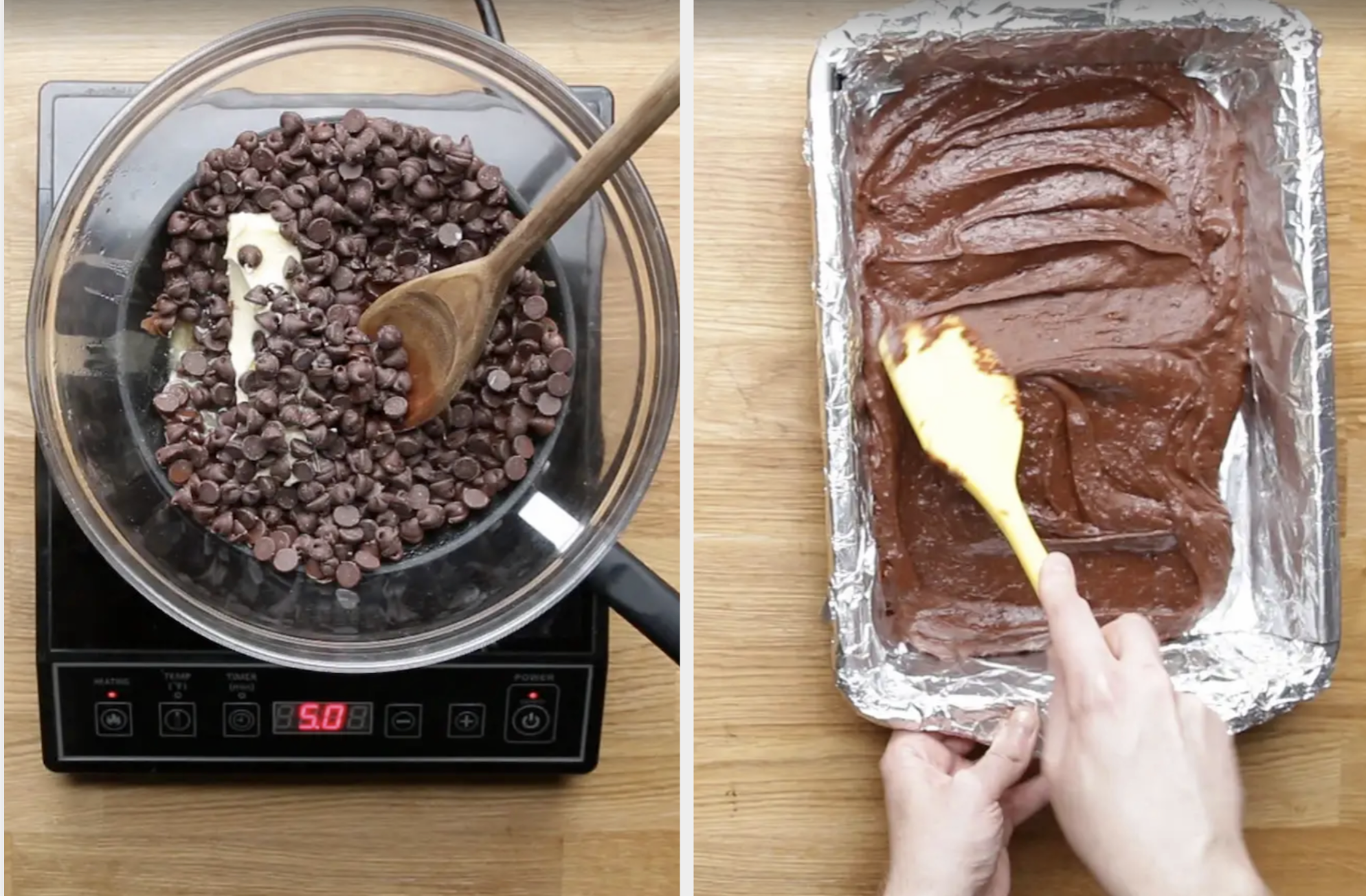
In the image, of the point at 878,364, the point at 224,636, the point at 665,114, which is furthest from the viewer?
Answer: the point at 878,364

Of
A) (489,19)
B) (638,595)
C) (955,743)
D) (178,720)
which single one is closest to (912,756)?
(955,743)

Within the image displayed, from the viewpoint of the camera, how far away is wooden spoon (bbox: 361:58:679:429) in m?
0.87

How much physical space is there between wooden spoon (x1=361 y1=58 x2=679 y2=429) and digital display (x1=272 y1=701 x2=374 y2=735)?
26 cm

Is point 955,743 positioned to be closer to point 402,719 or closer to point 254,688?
point 402,719

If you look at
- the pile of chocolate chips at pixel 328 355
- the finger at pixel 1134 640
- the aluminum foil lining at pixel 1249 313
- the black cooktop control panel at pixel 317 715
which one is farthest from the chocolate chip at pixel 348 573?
the finger at pixel 1134 640

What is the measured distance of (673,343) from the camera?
0.96 m

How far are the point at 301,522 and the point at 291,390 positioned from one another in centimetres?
11

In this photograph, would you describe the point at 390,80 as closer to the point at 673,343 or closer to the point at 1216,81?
the point at 673,343

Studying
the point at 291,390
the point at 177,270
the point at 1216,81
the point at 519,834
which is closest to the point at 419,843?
the point at 519,834

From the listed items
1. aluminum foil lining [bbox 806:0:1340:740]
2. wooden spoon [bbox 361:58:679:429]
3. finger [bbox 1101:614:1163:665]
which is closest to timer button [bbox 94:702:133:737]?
wooden spoon [bbox 361:58:679:429]

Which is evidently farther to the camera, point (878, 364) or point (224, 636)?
point (878, 364)

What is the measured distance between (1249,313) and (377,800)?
3.06 feet

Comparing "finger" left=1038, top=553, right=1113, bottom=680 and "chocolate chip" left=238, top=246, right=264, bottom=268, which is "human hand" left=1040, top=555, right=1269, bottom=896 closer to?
"finger" left=1038, top=553, right=1113, bottom=680

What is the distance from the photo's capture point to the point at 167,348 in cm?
98
